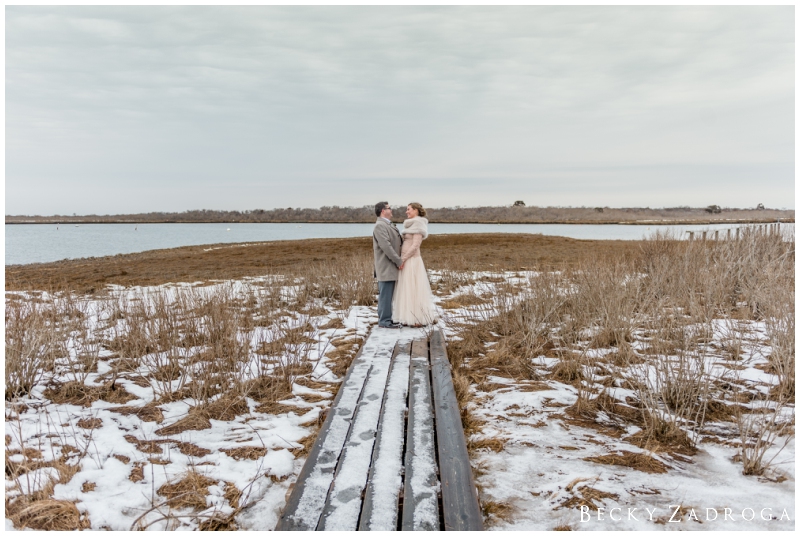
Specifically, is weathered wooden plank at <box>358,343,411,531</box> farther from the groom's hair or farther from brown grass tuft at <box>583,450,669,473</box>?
the groom's hair

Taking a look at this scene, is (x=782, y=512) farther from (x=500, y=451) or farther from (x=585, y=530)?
(x=500, y=451)

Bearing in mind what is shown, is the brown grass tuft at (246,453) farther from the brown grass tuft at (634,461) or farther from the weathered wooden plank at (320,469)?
the brown grass tuft at (634,461)

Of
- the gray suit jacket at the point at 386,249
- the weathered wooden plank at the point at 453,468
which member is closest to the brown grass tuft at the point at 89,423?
the weathered wooden plank at the point at 453,468

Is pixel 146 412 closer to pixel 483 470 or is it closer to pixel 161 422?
pixel 161 422

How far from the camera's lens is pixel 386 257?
8203 mm

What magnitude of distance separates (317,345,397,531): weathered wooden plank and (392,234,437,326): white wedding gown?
9.58ft

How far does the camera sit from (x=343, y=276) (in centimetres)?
1152

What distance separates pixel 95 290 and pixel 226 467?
9.71 meters

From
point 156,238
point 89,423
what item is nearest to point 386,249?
point 89,423

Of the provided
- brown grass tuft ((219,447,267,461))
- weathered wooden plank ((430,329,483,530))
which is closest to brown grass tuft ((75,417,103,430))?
brown grass tuft ((219,447,267,461))

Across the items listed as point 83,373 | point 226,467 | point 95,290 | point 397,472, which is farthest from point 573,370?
point 95,290

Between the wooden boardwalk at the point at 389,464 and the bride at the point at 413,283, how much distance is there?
273cm

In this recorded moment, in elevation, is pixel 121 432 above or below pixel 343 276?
below

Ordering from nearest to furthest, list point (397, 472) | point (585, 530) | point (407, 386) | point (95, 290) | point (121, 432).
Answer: point (585, 530), point (397, 472), point (121, 432), point (407, 386), point (95, 290)
